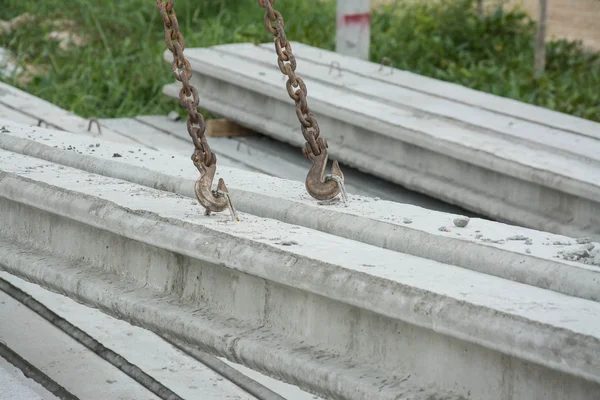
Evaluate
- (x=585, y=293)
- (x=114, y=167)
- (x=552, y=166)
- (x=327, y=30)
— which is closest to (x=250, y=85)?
(x=552, y=166)

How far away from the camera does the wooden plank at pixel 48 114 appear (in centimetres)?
540

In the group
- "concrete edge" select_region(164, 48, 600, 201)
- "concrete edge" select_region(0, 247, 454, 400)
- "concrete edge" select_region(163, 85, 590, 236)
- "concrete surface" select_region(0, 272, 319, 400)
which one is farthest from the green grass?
"concrete edge" select_region(0, 247, 454, 400)

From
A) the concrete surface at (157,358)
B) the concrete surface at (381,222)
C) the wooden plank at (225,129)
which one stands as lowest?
the concrete surface at (157,358)

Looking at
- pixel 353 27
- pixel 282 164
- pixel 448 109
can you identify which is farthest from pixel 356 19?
pixel 448 109

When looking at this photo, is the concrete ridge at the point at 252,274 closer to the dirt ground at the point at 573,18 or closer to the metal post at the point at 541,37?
the metal post at the point at 541,37

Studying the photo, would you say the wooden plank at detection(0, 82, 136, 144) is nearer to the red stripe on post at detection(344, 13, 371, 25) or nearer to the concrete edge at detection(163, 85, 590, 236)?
the concrete edge at detection(163, 85, 590, 236)

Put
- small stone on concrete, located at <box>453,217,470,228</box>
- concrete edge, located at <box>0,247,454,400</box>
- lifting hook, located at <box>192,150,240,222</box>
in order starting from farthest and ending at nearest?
lifting hook, located at <box>192,150,240,222</box> → small stone on concrete, located at <box>453,217,470,228</box> → concrete edge, located at <box>0,247,454,400</box>

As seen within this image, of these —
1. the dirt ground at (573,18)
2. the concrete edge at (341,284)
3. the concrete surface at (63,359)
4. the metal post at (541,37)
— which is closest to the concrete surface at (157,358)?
the concrete surface at (63,359)

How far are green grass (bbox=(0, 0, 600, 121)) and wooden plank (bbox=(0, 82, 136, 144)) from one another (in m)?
0.59

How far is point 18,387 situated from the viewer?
110 inches

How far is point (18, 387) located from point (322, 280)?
1203mm

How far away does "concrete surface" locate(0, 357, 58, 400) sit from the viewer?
2740 millimetres

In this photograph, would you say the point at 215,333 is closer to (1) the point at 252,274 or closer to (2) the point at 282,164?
A: (1) the point at 252,274

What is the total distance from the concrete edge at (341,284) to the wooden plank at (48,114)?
9.06 feet
